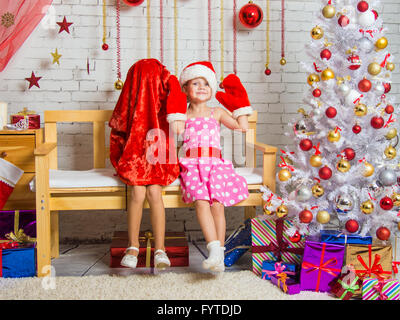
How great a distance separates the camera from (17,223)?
269 centimetres

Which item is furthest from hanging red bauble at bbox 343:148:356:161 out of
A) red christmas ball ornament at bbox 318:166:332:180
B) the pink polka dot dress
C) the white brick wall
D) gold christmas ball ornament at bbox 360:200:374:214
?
the white brick wall

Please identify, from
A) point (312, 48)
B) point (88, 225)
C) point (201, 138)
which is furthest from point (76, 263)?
point (312, 48)

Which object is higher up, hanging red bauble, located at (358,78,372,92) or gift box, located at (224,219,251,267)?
hanging red bauble, located at (358,78,372,92)

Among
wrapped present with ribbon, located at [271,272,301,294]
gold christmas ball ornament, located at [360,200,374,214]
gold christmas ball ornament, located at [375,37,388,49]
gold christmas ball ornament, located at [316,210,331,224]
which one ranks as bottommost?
wrapped present with ribbon, located at [271,272,301,294]

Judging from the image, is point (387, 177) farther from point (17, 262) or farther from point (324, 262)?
point (17, 262)

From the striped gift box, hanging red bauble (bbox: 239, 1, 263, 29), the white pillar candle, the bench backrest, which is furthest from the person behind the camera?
hanging red bauble (bbox: 239, 1, 263, 29)

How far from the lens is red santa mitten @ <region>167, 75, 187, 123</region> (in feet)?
8.45

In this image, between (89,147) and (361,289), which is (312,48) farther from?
(89,147)

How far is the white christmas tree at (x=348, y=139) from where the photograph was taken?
7.93 ft

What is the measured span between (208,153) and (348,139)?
2.52 feet

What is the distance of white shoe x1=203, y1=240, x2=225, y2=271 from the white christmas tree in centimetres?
36

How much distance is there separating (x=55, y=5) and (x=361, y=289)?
2535 mm

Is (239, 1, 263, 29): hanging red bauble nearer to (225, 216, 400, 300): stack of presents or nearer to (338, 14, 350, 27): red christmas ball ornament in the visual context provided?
(338, 14, 350, 27): red christmas ball ornament

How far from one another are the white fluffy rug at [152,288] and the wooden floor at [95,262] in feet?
0.47
